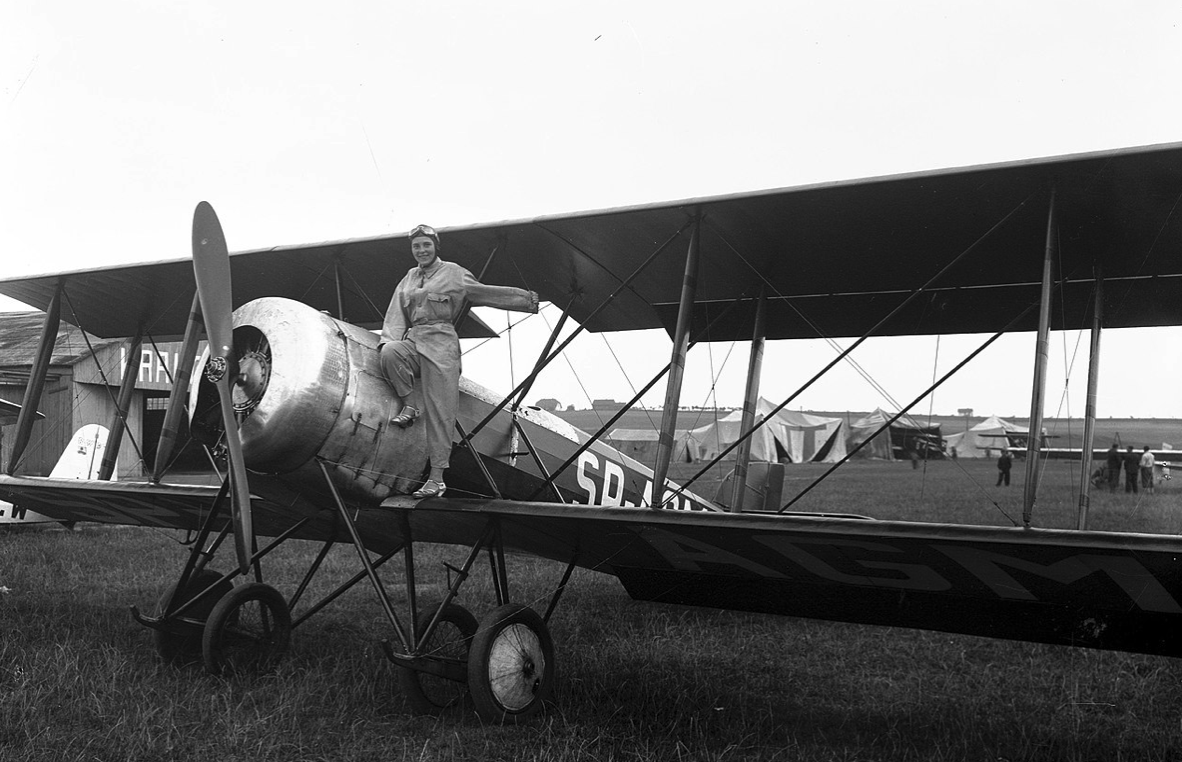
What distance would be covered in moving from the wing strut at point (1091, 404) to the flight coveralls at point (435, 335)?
3.44 m

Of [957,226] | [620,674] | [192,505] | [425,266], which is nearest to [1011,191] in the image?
[957,226]

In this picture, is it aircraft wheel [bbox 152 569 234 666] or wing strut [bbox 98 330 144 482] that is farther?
wing strut [bbox 98 330 144 482]

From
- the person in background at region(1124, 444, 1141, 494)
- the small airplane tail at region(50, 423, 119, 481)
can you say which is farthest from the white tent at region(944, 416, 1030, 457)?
the small airplane tail at region(50, 423, 119, 481)

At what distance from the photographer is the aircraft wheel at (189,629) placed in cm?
562

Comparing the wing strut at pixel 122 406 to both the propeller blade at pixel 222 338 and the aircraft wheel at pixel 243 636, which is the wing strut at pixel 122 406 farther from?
the propeller blade at pixel 222 338

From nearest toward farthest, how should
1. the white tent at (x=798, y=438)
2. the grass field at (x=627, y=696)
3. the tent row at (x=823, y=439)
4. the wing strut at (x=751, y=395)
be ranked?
1. the grass field at (x=627, y=696)
2. the wing strut at (x=751, y=395)
3. the tent row at (x=823, y=439)
4. the white tent at (x=798, y=438)

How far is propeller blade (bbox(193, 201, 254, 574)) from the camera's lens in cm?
442

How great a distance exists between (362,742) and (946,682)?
145 inches

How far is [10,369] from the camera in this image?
16250 millimetres

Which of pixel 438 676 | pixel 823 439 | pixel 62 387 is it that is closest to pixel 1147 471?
pixel 823 439

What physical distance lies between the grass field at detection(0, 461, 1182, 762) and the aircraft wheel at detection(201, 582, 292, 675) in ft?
0.50

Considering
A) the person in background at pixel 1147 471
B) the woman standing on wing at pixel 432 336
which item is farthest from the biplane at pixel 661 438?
the person in background at pixel 1147 471

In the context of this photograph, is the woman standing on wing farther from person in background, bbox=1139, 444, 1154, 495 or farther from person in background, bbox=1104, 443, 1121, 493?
person in background, bbox=1104, 443, 1121, 493

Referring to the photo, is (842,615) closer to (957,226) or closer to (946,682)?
(946,682)
